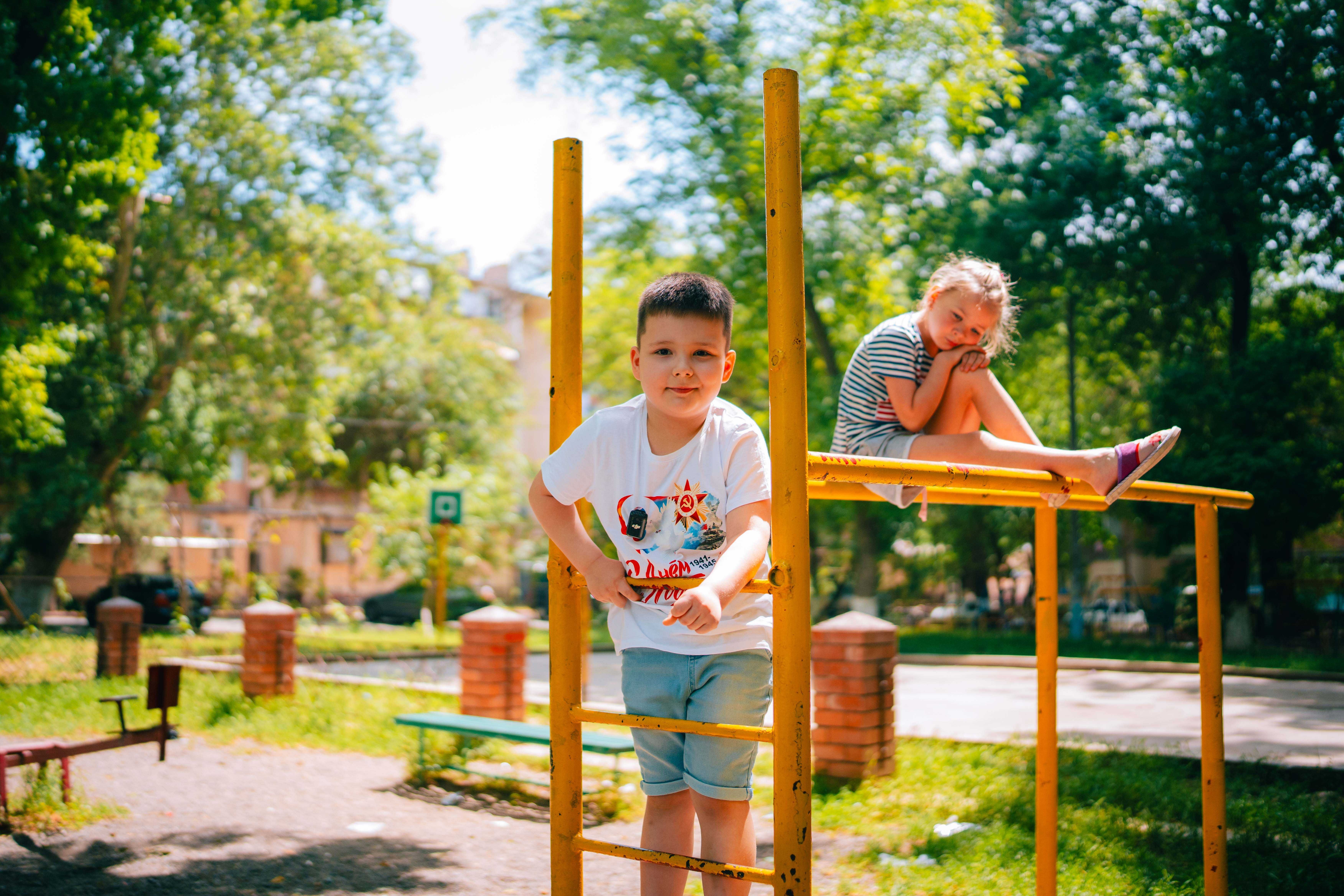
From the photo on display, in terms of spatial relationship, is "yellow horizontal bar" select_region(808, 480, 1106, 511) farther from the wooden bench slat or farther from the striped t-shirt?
the wooden bench slat

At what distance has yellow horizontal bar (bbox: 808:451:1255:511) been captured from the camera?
241 centimetres

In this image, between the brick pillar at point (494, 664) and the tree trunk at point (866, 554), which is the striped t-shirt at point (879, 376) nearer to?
the brick pillar at point (494, 664)

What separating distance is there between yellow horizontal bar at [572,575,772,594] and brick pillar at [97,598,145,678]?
10033 millimetres

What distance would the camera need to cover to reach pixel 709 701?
233cm

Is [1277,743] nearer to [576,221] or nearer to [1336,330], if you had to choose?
[576,221]

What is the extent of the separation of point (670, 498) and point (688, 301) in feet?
1.42

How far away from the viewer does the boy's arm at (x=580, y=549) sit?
230cm

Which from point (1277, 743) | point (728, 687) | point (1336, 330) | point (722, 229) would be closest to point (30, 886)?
point (728, 687)

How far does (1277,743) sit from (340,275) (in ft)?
57.0

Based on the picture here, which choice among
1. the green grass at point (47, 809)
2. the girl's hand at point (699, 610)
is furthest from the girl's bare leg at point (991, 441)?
the green grass at point (47, 809)

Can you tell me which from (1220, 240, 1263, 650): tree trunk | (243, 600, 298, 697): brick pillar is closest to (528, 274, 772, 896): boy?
(243, 600, 298, 697): brick pillar

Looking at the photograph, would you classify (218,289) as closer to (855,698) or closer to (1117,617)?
(855,698)

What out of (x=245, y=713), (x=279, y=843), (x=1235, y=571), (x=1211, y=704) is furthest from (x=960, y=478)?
(x=1235, y=571)

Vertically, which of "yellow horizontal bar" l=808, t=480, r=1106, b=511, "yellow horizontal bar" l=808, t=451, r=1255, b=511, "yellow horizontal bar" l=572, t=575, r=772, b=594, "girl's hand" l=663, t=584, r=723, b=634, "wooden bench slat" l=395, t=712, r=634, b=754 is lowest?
"wooden bench slat" l=395, t=712, r=634, b=754
